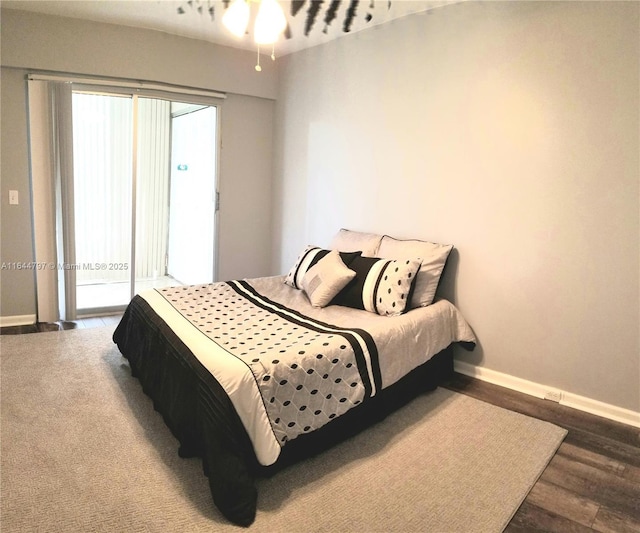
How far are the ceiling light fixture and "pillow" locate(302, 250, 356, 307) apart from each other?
1.61 meters

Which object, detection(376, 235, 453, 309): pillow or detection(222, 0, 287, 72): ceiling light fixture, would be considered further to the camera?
detection(376, 235, 453, 309): pillow

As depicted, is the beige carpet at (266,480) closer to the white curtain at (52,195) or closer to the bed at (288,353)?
the bed at (288,353)

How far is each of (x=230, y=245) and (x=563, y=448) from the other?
3542mm

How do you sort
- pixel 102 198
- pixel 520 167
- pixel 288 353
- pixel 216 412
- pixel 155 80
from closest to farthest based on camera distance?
pixel 216 412 → pixel 288 353 → pixel 520 167 → pixel 155 80 → pixel 102 198

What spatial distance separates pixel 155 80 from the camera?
164 inches

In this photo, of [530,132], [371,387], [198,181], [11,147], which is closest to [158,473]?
[371,387]

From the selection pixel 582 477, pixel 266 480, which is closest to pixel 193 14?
pixel 266 480

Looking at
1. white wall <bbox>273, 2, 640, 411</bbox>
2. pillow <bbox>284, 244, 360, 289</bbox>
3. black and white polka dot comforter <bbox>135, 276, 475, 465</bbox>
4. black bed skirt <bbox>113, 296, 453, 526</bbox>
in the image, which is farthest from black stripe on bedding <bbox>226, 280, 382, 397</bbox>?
white wall <bbox>273, 2, 640, 411</bbox>

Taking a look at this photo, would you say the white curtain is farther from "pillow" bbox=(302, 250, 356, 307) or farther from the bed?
"pillow" bbox=(302, 250, 356, 307)

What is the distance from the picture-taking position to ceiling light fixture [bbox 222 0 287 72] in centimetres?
197

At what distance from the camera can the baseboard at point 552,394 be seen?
2.74 m

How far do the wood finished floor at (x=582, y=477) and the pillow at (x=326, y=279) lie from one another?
3.61 feet

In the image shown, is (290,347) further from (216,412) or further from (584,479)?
(584,479)

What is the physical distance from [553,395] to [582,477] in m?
0.81
